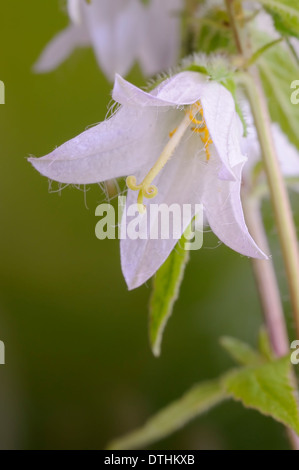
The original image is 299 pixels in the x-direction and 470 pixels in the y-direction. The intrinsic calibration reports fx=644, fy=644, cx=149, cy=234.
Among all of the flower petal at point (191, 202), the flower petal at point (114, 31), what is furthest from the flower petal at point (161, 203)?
the flower petal at point (114, 31)

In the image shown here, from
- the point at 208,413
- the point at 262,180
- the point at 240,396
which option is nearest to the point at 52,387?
the point at 208,413

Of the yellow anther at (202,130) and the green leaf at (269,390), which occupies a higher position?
the yellow anther at (202,130)

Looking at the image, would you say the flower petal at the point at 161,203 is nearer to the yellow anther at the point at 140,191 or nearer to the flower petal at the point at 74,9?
the yellow anther at the point at 140,191

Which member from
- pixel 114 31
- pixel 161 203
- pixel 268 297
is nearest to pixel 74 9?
pixel 114 31

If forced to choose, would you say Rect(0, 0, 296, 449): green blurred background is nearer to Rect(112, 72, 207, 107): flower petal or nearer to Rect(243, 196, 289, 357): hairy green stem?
Rect(243, 196, 289, 357): hairy green stem

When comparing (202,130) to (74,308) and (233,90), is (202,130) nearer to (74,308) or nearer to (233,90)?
(233,90)

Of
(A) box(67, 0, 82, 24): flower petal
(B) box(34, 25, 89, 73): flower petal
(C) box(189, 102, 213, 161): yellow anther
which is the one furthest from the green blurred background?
(C) box(189, 102, 213, 161): yellow anther
